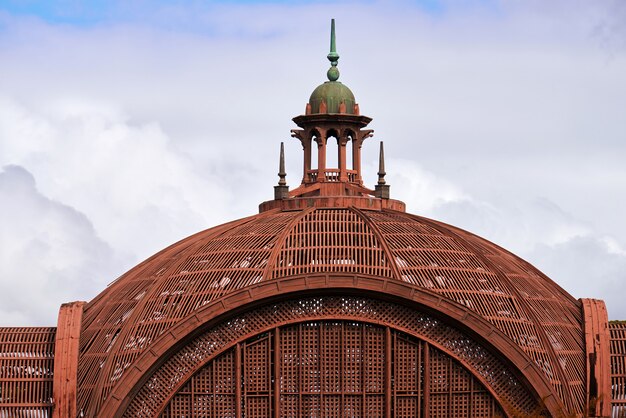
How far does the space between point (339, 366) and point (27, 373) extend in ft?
31.1

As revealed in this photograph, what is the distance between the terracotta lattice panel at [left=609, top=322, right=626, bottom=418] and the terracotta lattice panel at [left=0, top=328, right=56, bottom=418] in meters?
16.9

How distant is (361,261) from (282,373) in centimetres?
429

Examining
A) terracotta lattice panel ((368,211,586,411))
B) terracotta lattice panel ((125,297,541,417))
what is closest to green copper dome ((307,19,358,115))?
terracotta lattice panel ((368,211,586,411))

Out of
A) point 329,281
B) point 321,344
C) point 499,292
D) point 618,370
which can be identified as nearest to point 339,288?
point 329,281

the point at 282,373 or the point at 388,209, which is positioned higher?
the point at 388,209

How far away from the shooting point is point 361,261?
71.0m

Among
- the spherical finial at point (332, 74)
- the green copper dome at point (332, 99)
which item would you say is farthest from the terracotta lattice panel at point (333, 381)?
the spherical finial at point (332, 74)

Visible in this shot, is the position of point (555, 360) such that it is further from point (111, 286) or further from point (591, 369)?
point (111, 286)

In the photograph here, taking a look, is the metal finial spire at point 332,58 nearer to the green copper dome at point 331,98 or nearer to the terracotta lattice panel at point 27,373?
the green copper dome at point 331,98

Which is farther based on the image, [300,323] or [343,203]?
[343,203]

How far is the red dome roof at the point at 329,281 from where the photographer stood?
230 feet

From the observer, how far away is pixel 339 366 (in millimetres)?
69688

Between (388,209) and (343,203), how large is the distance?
171 cm

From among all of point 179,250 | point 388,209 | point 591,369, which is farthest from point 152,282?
point 591,369
